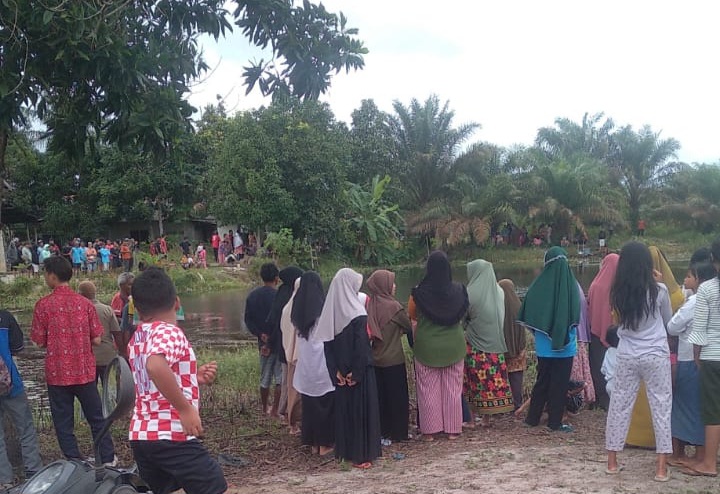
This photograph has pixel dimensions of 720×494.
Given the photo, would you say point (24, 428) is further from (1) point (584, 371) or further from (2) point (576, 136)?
(2) point (576, 136)

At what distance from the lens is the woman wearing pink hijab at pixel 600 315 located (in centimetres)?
565

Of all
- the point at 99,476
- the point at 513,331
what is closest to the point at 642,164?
the point at 513,331

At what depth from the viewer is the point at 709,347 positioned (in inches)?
165

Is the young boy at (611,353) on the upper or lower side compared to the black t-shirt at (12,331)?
lower

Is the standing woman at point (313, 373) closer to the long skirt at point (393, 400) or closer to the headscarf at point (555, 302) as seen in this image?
the long skirt at point (393, 400)

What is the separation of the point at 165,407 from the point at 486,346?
11.7 ft

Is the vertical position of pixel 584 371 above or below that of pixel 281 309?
below

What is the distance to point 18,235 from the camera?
35.0 meters

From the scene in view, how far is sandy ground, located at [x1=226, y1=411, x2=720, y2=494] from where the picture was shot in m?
4.23

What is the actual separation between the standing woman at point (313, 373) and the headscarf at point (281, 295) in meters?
0.76

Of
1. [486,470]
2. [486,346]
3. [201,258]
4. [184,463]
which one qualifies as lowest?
[486,470]

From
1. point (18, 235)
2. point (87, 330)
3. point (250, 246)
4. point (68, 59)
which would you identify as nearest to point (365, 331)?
point (87, 330)

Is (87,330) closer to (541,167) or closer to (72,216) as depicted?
(72,216)

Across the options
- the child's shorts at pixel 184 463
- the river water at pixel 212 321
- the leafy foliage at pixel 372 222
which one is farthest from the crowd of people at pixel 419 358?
the leafy foliage at pixel 372 222
